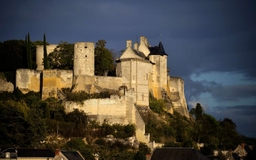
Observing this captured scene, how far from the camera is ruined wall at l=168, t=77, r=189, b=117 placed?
3044 inches

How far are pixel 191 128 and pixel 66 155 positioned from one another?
20.9 m

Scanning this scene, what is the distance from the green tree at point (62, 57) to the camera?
2837 inches

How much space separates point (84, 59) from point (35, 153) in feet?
52.4

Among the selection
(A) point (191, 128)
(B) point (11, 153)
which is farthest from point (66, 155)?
(A) point (191, 128)

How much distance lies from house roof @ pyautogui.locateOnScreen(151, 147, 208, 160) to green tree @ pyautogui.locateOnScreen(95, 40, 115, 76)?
17637mm

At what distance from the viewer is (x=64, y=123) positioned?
211ft

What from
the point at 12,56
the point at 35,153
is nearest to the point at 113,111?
the point at 35,153

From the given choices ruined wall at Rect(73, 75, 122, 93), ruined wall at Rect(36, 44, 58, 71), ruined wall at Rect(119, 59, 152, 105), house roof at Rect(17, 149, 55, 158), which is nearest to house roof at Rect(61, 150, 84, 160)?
house roof at Rect(17, 149, 55, 158)

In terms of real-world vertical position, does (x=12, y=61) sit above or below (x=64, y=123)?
above

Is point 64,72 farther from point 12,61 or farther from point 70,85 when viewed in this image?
point 12,61

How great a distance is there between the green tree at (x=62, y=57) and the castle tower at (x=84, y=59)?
3.23 metres

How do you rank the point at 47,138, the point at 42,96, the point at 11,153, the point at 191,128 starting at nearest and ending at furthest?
the point at 11,153, the point at 47,138, the point at 42,96, the point at 191,128

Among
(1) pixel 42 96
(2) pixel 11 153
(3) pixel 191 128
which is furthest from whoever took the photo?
(3) pixel 191 128

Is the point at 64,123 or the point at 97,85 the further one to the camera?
the point at 97,85
